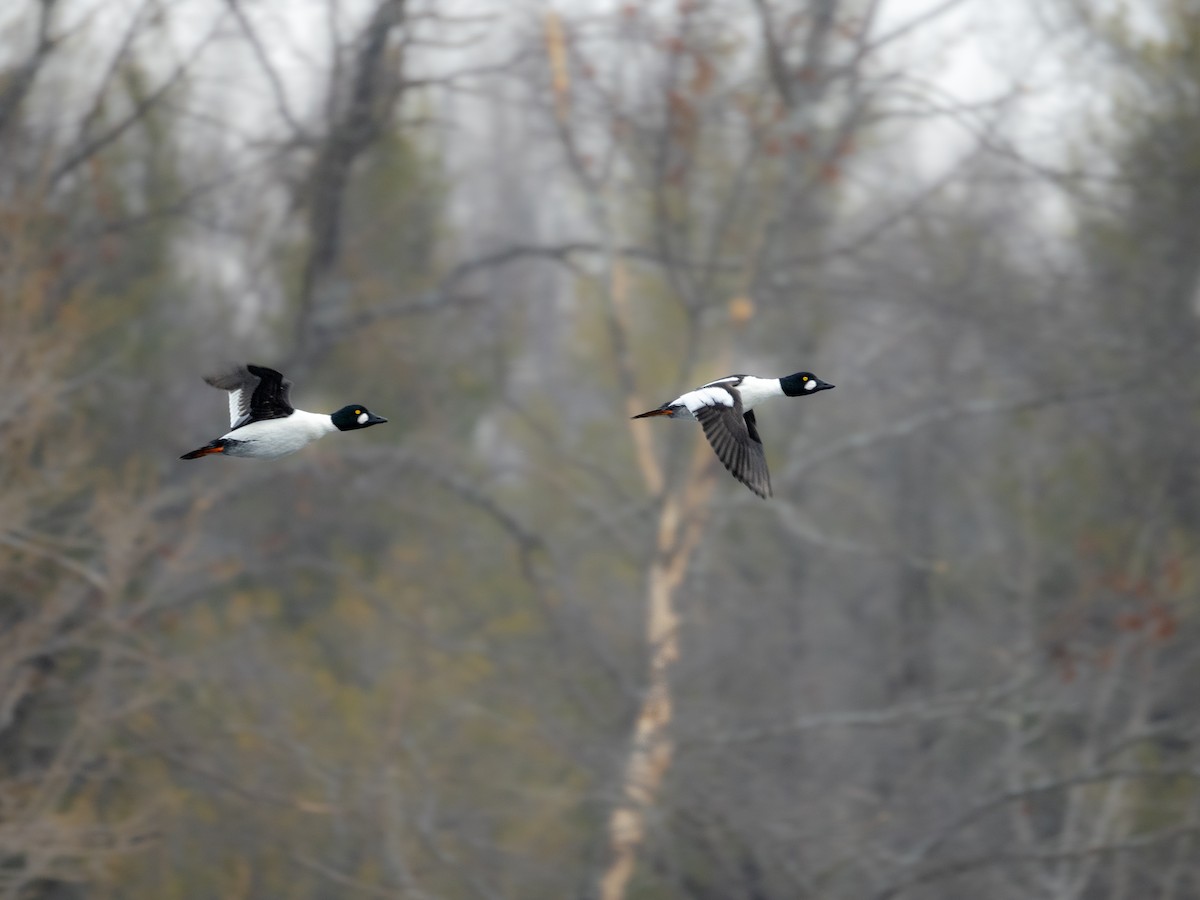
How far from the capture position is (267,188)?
14.7 metres

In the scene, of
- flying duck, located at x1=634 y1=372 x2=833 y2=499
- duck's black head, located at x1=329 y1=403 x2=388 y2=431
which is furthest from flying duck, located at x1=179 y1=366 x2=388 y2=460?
flying duck, located at x1=634 y1=372 x2=833 y2=499

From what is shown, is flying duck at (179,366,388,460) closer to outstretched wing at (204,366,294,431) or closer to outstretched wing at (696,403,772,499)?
outstretched wing at (204,366,294,431)

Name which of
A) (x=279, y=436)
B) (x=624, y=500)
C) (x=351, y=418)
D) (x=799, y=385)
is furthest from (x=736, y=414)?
(x=624, y=500)

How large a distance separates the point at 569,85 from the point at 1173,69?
8183mm

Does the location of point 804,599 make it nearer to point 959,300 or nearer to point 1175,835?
point 959,300

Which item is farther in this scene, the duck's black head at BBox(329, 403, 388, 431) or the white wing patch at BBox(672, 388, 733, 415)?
the white wing patch at BBox(672, 388, 733, 415)

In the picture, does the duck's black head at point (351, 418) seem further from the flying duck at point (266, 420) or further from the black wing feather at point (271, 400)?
the black wing feather at point (271, 400)

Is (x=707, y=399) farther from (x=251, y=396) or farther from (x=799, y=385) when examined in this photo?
(x=251, y=396)

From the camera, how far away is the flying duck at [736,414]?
6.37 metres

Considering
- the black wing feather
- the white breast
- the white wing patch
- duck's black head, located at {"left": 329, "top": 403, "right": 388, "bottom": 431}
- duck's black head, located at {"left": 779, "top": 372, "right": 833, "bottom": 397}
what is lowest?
the white breast

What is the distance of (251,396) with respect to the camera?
21.4 feet

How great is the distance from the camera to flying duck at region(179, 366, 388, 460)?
606cm

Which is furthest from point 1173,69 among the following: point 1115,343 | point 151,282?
point 151,282

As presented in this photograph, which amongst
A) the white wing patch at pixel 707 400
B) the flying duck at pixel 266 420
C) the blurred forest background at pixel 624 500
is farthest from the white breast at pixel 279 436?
the blurred forest background at pixel 624 500
